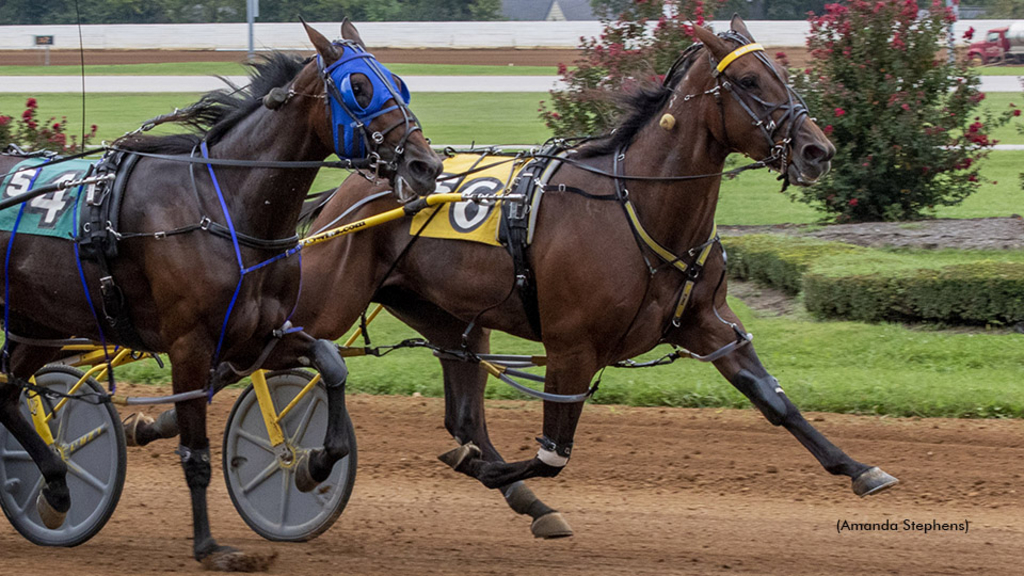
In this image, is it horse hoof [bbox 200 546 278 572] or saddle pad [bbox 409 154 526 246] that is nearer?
horse hoof [bbox 200 546 278 572]

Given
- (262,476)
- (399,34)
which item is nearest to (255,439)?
(262,476)

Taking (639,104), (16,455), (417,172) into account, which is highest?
(639,104)

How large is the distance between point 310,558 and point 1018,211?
37.0 feet

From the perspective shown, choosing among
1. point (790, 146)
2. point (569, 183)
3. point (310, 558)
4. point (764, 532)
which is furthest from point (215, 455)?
point (790, 146)

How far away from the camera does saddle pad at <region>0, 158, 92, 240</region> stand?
14.4 feet


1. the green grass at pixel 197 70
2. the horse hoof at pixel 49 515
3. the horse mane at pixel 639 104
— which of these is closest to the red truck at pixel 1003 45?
the green grass at pixel 197 70

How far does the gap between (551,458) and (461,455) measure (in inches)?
30.1

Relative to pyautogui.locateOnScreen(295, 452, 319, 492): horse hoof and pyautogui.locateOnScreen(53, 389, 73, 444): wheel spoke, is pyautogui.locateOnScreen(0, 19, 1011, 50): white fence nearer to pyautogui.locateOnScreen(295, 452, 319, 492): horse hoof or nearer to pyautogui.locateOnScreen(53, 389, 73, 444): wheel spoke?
pyautogui.locateOnScreen(53, 389, 73, 444): wheel spoke

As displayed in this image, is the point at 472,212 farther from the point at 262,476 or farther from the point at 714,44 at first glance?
the point at 262,476

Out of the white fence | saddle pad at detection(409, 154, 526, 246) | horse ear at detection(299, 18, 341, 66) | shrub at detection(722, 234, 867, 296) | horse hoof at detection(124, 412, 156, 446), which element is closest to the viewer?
horse ear at detection(299, 18, 341, 66)

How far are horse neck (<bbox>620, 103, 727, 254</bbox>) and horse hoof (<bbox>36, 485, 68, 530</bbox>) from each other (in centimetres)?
261

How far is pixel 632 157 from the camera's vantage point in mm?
4777

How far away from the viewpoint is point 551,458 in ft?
15.0

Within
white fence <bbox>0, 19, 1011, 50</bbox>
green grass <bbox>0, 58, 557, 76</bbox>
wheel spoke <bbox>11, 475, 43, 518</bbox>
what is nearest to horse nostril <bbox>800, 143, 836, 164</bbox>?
wheel spoke <bbox>11, 475, 43, 518</bbox>
